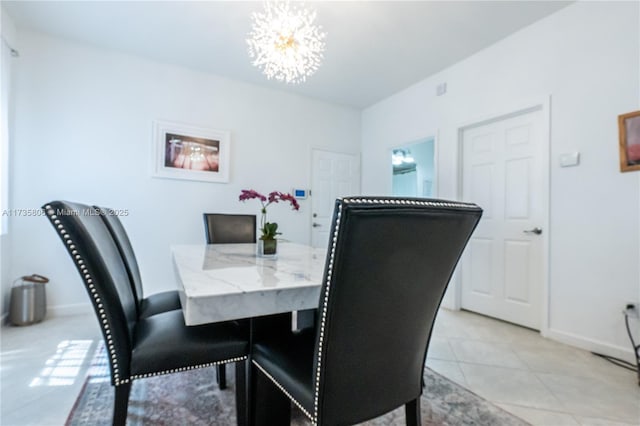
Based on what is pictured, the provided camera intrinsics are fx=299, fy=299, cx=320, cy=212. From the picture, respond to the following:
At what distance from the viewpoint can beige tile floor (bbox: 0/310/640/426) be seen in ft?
4.78

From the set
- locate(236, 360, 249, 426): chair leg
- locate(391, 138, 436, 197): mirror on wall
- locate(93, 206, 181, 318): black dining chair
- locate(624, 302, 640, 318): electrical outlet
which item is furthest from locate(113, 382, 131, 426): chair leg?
locate(391, 138, 436, 197): mirror on wall

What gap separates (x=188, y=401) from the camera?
149 cm

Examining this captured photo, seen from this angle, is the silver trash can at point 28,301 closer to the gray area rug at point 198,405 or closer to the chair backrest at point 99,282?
the gray area rug at point 198,405

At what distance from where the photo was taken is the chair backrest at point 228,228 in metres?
2.57

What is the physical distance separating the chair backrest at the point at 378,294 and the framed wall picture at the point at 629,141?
6.92 feet

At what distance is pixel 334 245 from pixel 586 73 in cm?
281

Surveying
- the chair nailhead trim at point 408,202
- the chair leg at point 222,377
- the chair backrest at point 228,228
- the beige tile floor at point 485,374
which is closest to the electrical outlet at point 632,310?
the beige tile floor at point 485,374

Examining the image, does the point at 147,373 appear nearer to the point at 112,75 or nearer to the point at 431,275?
the point at 431,275

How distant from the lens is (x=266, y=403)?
1076 millimetres

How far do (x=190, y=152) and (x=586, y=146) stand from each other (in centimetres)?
369

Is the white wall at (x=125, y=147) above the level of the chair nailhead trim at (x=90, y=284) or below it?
above

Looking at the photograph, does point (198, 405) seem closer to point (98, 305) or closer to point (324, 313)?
point (98, 305)

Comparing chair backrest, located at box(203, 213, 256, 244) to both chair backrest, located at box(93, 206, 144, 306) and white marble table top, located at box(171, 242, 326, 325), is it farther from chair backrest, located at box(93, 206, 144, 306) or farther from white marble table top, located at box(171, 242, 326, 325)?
white marble table top, located at box(171, 242, 326, 325)

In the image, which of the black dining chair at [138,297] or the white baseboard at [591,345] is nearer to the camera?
the black dining chair at [138,297]
